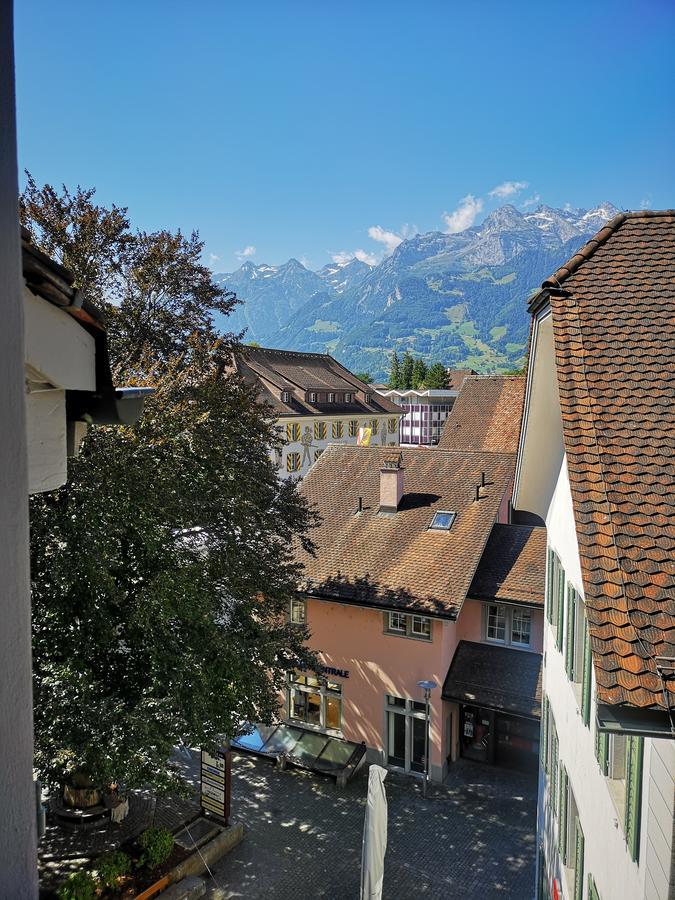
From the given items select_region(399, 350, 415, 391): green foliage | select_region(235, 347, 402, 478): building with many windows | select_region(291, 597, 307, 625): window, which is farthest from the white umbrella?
select_region(399, 350, 415, 391): green foliage

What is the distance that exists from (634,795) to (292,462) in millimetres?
50484

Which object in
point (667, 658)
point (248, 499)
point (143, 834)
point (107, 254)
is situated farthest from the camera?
point (107, 254)

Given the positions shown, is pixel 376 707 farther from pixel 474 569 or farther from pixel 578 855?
pixel 578 855

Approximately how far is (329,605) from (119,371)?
9784 millimetres

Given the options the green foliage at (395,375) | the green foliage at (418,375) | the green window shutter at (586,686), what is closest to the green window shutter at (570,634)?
the green window shutter at (586,686)

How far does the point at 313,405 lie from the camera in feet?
198

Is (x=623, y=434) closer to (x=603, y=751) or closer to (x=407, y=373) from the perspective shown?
(x=603, y=751)

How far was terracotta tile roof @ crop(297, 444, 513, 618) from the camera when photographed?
65.5 feet

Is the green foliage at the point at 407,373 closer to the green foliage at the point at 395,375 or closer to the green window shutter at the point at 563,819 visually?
the green foliage at the point at 395,375

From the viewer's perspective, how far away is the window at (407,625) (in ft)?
64.3

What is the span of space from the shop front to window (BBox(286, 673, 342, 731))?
143 inches

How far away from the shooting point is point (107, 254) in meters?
17.3

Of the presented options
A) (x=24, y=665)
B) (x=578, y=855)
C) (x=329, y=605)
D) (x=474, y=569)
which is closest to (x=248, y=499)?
(x=329, y=605)

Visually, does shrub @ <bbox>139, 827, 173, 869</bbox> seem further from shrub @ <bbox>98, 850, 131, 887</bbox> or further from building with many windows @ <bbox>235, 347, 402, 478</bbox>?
building with many windows @ <bbox>235, 347, 402, 478</bbox>
